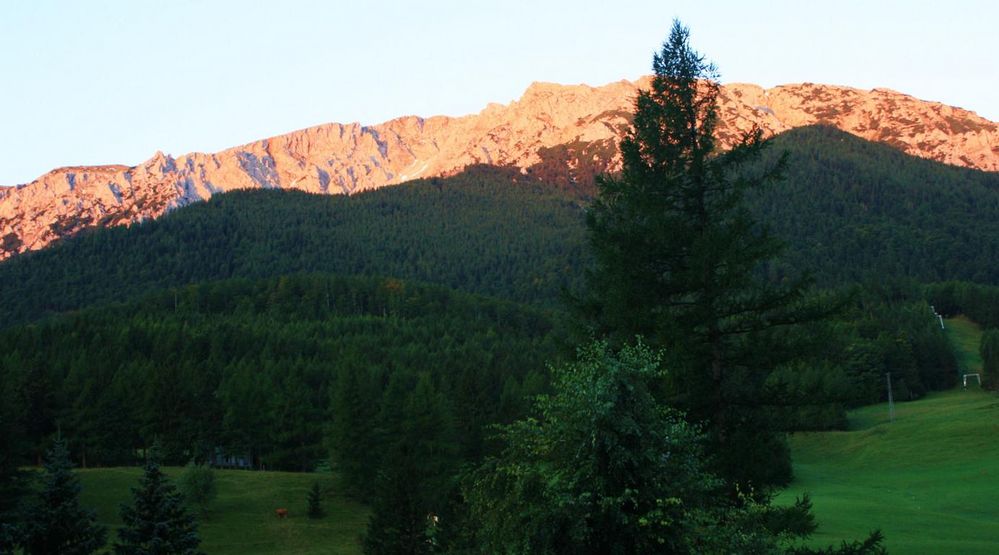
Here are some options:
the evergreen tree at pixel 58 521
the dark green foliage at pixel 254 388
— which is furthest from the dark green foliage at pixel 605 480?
the evergreen tree at pixel 58 521

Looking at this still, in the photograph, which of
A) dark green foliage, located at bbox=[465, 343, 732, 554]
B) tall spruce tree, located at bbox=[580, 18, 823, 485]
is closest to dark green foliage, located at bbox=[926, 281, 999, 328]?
tall spruce tree, located at bbox=[580, 18, 823, 485]

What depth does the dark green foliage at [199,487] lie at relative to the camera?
63656 millimetres

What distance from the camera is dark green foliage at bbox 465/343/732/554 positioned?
11.5m

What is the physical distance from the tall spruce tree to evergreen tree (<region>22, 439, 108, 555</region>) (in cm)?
1832

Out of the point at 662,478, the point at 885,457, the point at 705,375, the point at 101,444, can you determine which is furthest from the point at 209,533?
the point at 885,457

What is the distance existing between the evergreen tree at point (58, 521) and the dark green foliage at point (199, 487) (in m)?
37.9

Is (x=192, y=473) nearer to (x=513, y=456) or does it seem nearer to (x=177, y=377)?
(x=177, y=377)

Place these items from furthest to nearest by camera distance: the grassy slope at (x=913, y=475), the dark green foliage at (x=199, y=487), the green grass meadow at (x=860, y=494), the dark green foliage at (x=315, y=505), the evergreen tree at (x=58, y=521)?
the dark green foliage at (x=315, y=505) → the dark green foliage at (x=199, y=487) → the green grass meadow at (x=860, y=494) → the grassy slope at (x=913, y=475) → the evergreen tree at (x=58, y=521)

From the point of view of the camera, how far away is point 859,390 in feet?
60.2

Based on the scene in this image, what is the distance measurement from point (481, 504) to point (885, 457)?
81.4 m

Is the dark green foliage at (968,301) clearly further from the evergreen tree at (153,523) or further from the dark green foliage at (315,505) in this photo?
the evergreen tree at (153,523)

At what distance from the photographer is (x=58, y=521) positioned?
2675 cm

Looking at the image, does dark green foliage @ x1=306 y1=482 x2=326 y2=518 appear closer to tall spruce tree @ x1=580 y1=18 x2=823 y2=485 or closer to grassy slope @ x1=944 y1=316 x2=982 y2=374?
tall spruce tree @ x1=580 y1=18 x2=823 y2=485

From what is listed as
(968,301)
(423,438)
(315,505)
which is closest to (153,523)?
(315,505)
